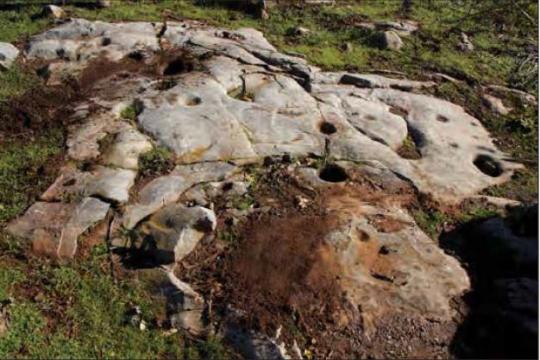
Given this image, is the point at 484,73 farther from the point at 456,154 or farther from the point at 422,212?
the point at 422,212

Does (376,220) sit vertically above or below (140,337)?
above

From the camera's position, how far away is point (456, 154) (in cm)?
1420

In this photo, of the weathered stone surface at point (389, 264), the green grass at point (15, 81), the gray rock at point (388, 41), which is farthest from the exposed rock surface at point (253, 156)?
the gray rock at point (388, 41)

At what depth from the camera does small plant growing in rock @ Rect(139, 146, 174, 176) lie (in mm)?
12680

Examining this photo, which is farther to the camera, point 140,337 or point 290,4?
point 290,4

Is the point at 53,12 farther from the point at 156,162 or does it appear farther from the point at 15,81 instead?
the point at 156,162

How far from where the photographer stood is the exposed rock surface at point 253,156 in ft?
33.8

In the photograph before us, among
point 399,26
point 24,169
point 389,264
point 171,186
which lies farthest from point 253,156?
point 399,26

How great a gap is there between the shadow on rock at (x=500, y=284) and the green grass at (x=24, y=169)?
8017 mm

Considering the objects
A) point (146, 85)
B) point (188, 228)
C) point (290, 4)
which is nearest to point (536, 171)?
point (188, 228)

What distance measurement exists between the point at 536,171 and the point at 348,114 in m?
4.57

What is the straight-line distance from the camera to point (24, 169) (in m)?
12.8

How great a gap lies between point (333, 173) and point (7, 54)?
1003 cm

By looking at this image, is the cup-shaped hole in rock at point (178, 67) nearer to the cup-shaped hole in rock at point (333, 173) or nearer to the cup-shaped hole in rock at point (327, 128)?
the cup-shaped hole in rock at point (327, 128)
